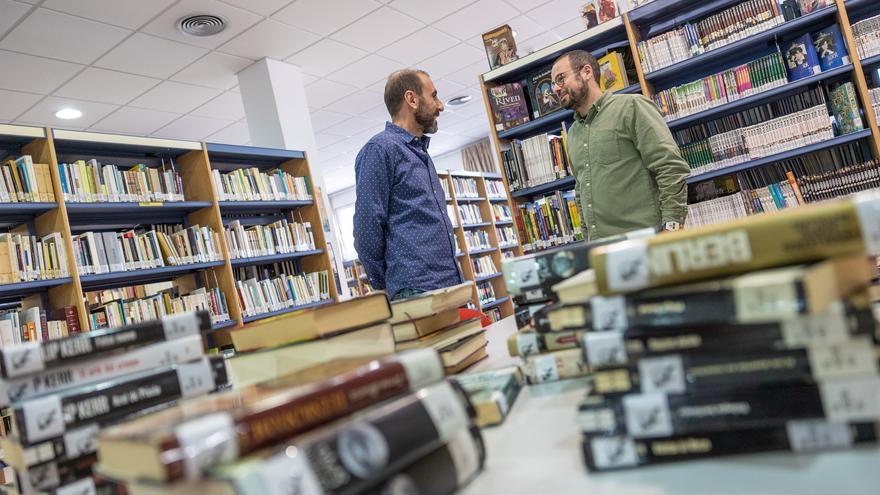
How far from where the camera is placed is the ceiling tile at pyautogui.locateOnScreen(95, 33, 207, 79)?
432cm

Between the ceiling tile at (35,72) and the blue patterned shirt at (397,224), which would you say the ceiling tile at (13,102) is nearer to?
the ceiling tile at (35,72)

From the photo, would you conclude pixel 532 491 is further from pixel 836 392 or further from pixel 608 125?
pixel 608 125

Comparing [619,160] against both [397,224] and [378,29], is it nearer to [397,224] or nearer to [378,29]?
[397,224]

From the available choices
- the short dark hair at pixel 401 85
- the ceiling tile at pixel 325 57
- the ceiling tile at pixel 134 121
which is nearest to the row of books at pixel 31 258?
the short dark hair at pixel 401 85

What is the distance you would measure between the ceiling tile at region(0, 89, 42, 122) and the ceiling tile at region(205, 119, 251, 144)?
1.95 m

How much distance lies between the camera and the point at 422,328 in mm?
1009

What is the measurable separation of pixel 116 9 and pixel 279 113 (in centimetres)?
158

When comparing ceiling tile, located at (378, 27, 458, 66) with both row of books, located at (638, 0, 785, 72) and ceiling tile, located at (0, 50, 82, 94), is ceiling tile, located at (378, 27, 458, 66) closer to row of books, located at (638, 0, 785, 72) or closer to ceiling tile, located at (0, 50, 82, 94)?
row of books, located at (638, 0, 785, 72)

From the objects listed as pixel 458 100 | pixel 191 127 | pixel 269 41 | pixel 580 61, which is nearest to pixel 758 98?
pixel 580 61

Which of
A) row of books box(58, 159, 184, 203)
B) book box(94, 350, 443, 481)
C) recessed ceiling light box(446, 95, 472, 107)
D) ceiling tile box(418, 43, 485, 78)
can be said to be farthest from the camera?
recessed ceiling light box(446, 95, 472, 107)

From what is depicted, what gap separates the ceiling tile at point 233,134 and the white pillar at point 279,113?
4.14ft

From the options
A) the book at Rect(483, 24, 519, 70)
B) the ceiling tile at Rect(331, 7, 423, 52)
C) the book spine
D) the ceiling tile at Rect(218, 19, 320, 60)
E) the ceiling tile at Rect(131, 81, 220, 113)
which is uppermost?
the ceiling tile at Rect(218, 19, 320, 60)

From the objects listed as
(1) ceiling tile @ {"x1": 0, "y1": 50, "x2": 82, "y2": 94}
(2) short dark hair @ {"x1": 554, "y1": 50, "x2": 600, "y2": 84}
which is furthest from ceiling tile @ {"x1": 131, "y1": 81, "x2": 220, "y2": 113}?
(2) short dark hair @ {"x1": 554, "y1": 50, "x2": 600, "y2": 84}

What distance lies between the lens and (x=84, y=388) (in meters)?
0.67
